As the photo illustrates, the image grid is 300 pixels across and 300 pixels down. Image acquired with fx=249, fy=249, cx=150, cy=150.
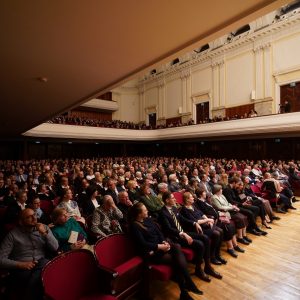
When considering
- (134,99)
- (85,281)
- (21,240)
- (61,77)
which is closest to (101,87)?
(61,77)

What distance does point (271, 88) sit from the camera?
1369 centimetres

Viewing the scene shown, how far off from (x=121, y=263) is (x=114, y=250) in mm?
169

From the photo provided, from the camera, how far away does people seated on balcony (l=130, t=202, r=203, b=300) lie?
2730mm

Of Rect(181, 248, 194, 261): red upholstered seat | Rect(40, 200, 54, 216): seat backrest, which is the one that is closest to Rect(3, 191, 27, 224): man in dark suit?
Rect(40, 200, 54, 216): seat backrest

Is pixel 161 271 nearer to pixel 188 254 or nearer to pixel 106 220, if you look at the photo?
pixel 188 254

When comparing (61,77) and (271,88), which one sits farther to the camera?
(271,88)

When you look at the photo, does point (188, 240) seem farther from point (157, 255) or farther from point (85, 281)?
point (85, 281)

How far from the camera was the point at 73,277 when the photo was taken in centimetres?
217

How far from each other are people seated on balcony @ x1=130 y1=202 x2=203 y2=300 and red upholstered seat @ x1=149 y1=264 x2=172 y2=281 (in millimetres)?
56

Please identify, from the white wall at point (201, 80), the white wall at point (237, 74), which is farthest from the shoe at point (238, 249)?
the white wall at point (201, 80)

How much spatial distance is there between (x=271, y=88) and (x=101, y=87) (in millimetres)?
12451

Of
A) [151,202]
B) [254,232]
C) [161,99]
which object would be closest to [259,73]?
[161,99]

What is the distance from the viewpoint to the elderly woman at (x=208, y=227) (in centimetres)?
356

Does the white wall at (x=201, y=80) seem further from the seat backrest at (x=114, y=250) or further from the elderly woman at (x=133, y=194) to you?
the seat backrest at (x=114, y=250)
